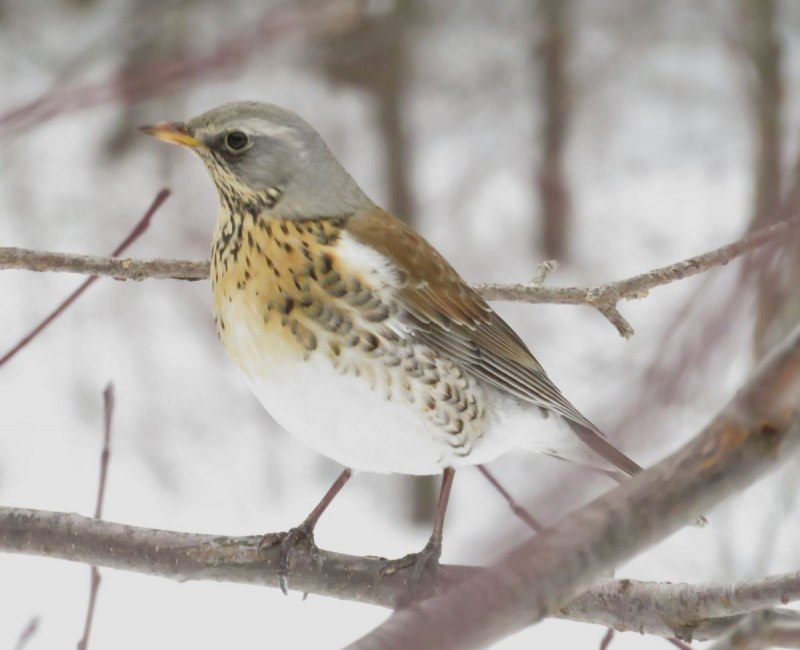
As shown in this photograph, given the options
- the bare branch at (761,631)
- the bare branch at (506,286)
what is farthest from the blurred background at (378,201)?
the bare branch at (761,631)

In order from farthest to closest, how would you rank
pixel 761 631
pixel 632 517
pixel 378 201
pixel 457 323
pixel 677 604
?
pixel 378 201
pixel 457 323
pixel 677 604
pixel 761 631
pixel 632 517

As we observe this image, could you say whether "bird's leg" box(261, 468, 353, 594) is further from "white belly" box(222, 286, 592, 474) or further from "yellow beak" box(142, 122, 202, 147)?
"yellow beak" box(142, 122, 202, 147)

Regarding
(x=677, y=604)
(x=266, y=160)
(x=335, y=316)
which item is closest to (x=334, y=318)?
(x=335, y=316)

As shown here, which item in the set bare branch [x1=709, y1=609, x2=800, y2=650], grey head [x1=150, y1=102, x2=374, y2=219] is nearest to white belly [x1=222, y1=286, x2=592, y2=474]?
grey head [x1=150, y1=102, x2=374, y2=219]

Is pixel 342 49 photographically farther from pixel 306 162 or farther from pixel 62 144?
pixel 306 162

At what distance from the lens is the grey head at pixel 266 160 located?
74.7 inches

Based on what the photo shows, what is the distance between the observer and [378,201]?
5711 mm

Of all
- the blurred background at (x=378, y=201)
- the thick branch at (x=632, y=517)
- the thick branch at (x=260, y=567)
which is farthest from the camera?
the blurred background at (x=378, y=201)

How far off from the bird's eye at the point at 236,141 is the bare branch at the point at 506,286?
11.4 inches

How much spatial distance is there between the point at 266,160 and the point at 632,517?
151 cm

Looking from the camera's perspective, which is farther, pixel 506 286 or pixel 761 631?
pixel 506 286

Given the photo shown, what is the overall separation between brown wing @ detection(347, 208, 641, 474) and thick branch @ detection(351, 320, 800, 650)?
139 cm

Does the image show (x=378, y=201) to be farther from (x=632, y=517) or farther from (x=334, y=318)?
(x=632, y=517)

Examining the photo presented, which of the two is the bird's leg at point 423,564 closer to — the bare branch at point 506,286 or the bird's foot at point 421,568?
the bird's foot at point 421,568
